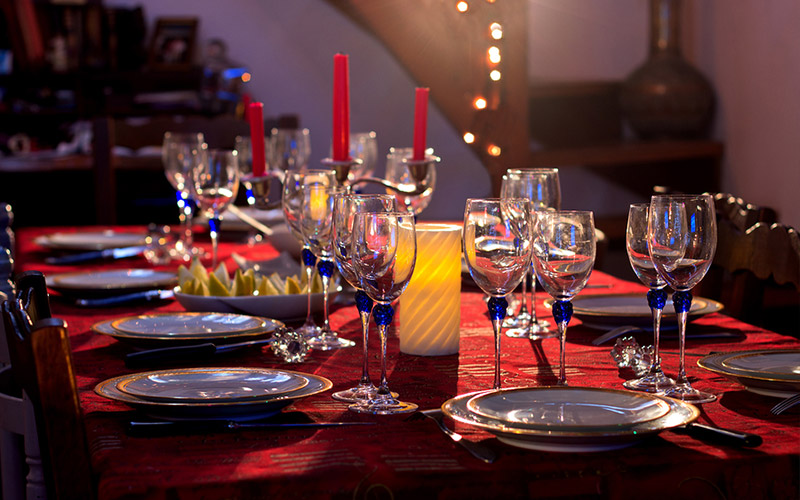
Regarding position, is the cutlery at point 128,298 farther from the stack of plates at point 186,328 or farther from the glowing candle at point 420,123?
the glowing candle at point 420,123

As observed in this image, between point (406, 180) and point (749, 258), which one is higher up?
point (406, 180)

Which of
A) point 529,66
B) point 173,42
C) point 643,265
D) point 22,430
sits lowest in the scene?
point 22,430

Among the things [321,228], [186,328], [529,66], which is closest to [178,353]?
[186,328]

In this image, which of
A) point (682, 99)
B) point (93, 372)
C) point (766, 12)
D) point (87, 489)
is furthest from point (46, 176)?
point (87, 489)

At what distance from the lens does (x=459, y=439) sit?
2.93 ft

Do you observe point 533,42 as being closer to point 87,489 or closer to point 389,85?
point 389,85

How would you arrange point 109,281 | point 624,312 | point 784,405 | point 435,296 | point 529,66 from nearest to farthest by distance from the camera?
point 784,405, point 435,296, point 624,312, point 109,281, point 529,66

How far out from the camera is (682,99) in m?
4.11

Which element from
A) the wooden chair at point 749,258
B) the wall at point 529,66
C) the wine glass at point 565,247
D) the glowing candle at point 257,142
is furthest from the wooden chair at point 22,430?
the wall at point 529,66

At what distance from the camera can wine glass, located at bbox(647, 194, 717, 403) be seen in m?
1.05

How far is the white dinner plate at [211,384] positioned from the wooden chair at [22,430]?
0.50 feet

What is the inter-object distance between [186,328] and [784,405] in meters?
0.80

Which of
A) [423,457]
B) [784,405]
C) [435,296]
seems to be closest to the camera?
[423,457]

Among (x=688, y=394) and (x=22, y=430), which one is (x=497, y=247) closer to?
(x=688, y=394)
